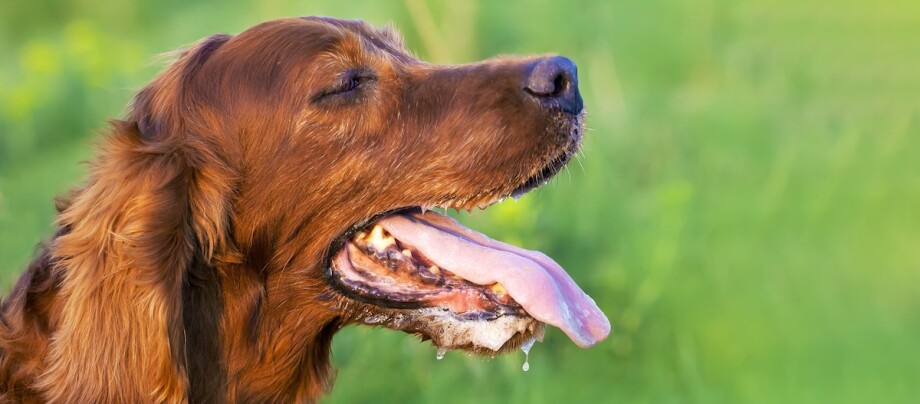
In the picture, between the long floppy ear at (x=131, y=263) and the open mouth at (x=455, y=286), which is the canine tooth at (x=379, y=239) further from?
the long floppy ear at (x=131, y=263)

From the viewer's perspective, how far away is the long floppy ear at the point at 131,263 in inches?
112

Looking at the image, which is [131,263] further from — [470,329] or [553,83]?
[553,83]

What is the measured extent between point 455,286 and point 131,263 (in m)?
0.85

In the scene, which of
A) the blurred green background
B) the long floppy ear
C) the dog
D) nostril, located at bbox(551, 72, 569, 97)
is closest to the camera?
the long floppy ear

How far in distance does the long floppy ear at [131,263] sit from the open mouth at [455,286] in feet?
1.35

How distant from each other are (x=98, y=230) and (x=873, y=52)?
513 cm

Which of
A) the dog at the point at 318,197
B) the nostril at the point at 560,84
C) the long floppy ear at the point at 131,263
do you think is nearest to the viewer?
the long floppy ear at the point at 131,263

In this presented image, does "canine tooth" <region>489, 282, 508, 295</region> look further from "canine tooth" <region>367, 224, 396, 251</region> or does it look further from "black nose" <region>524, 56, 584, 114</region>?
"black nose" <region>524, 56, 584, 114</region>

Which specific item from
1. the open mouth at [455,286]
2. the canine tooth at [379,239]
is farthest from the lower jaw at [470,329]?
the canine tooth at [379,239]

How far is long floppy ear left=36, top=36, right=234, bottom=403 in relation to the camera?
9.36 ft

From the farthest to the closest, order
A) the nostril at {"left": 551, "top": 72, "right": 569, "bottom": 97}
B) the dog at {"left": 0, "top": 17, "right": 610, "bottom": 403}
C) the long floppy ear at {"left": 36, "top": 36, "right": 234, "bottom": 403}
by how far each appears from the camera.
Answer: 1. the nostril at {"left": 551, "top": 72, "right": 569, "bottom": 97}
2. the dog at {"left": 0, "top": 17, "right": 610, "bottom": 403}
3. the long floppy ear at {"left": 36, "top": 36, "right": 234, "bottom": 403}

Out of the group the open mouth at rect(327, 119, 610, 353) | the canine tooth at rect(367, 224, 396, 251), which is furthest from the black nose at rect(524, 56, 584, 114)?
the canine tooth at rect(367, 224, 396, 251)

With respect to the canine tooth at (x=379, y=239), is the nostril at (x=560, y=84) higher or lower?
higher

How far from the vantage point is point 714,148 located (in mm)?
6023
